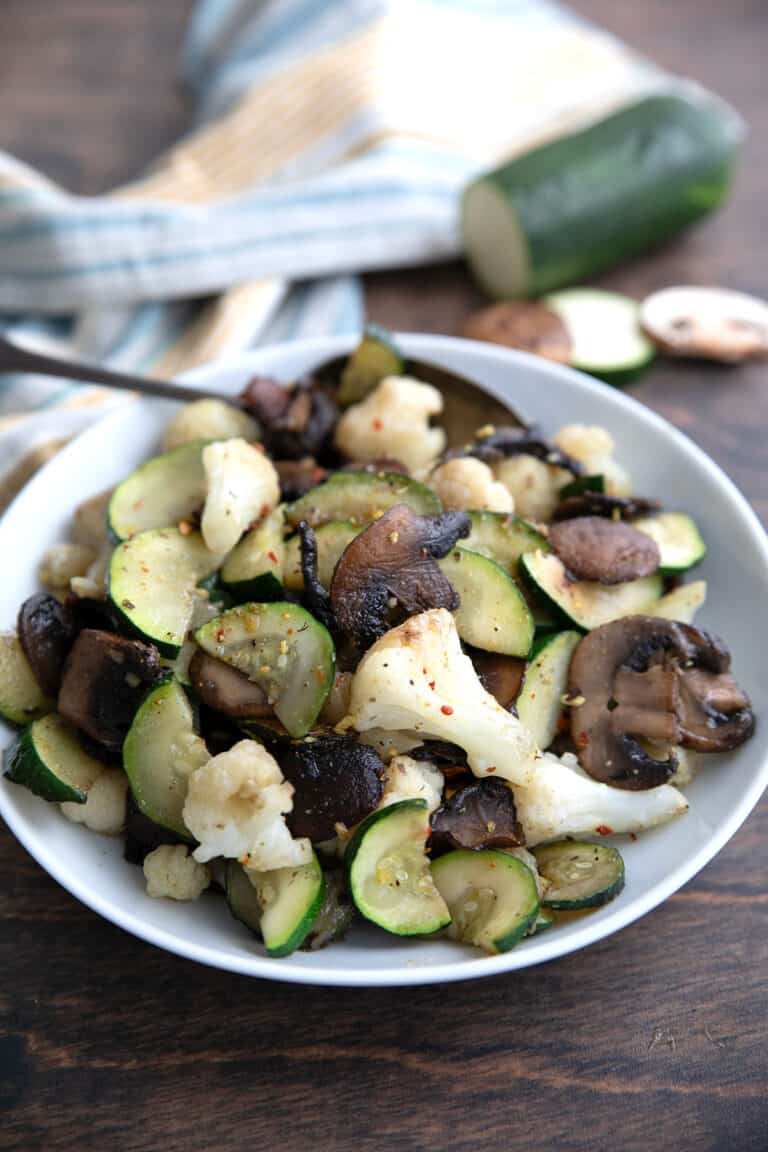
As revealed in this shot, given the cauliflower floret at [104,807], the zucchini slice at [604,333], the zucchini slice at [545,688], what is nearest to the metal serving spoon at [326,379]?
the zucchini slice at [604,333]

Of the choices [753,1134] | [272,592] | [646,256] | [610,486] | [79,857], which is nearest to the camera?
[753,1134]

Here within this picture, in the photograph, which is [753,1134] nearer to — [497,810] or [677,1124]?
[677,1124]

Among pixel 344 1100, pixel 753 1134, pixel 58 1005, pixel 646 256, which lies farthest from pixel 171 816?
pixel 646 256

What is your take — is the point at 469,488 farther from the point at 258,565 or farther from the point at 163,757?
the point at 163,757

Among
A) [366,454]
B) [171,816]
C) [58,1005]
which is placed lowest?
[58,1005]

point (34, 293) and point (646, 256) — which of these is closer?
point (34, 293)

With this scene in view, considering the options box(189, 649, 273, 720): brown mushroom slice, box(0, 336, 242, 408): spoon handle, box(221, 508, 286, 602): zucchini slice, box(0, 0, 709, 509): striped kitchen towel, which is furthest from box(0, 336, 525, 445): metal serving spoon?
box(189, 649, 273, 720): brown mushroom slice

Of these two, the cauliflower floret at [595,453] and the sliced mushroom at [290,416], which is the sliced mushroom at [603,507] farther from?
the sliced mushroom at [290,416]

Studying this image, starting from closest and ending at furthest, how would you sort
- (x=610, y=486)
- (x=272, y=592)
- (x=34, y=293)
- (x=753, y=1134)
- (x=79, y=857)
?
(x=753, y=1134) → (x=79, y=857) → (x=272, y=592) → (x=610, y=486) → (x=34, y=293)
